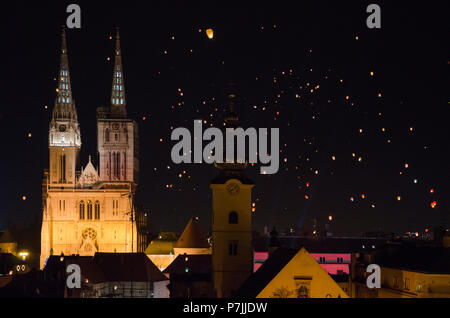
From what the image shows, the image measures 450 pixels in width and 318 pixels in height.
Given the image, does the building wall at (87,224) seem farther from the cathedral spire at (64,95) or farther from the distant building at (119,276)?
the distant building at (119,276)

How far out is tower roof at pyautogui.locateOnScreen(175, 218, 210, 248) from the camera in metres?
88.0

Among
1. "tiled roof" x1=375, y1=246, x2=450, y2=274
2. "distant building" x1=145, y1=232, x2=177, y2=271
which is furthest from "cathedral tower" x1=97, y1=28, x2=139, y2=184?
"tiled roof" x1=375, y1=246, x2=450, y2=274

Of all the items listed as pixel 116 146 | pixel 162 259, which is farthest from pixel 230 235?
pixel 116 146

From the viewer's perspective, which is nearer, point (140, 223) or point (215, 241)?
point (215, 241)

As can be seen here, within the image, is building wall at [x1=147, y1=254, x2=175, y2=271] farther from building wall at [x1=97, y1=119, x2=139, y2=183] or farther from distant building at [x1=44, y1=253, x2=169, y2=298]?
distant building at [x1=44, y1=253, x2=169, y2=298]

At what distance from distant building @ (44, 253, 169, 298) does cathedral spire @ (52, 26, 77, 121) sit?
45.2 m

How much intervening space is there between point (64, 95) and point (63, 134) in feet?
19.8

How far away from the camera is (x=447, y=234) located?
41312mm
